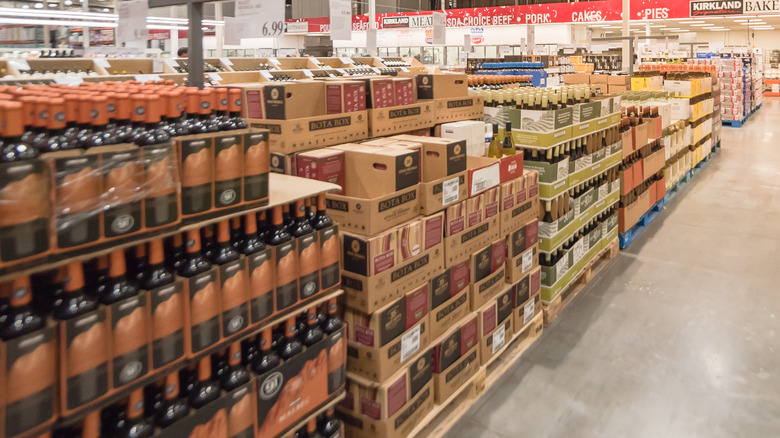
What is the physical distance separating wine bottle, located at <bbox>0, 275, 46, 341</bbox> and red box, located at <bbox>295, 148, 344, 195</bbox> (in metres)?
1.35

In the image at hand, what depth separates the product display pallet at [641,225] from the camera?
18.7ft

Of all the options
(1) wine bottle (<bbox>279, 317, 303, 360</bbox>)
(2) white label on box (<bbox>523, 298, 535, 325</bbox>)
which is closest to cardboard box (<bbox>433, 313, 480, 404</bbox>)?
(2) white label on box (<bbox>523, 298, 535, 325</bbox>)

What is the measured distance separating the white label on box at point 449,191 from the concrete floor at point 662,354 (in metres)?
1.12

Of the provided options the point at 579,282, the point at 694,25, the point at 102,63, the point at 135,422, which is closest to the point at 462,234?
the point at 135,422

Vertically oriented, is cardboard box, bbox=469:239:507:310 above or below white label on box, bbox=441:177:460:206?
below

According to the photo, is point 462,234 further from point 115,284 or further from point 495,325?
point 115,284

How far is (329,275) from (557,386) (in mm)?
1726

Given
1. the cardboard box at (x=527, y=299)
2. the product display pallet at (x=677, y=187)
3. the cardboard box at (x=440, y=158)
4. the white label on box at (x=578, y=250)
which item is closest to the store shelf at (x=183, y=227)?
the cardboard box at (x=440, y=158)

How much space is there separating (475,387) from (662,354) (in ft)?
4.39

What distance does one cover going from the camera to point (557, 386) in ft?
10.6

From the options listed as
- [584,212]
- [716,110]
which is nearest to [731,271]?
[584,212]

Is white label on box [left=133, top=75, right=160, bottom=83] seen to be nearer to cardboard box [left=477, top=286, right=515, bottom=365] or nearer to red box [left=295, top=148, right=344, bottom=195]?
red box [left=295, top=148, right=344, bottom=195]

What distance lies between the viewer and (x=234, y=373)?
186cm

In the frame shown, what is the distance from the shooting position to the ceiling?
65.6 ft
